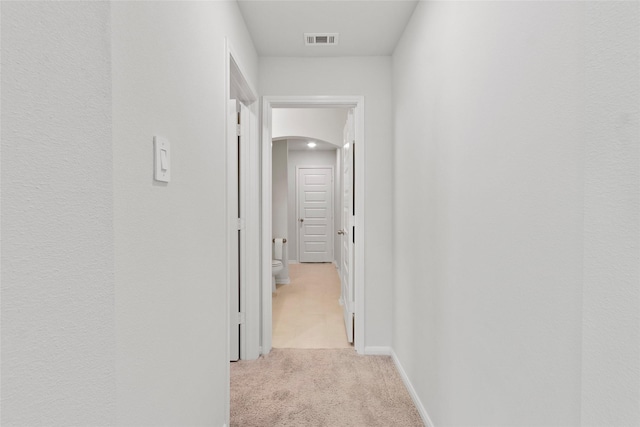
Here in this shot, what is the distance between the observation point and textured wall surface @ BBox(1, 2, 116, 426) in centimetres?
50

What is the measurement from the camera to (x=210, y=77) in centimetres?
159

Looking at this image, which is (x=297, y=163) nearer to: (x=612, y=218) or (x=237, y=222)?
(x=237, y=222)

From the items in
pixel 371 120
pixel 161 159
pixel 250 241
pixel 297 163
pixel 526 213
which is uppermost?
pixel 297 163

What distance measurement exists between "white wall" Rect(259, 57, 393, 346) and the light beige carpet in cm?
36

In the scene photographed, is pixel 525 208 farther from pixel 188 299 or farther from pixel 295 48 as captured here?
pixel 295 48

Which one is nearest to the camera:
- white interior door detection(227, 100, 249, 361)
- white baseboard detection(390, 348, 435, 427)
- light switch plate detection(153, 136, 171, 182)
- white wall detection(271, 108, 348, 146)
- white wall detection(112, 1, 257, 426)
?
white wall detection(112, 1, 257, 426)

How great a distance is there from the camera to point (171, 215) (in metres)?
1.17

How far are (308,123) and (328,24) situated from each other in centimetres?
242

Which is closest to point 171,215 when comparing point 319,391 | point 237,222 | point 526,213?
point 526,213

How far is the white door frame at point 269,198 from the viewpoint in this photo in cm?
288

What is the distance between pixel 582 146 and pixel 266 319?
253 cm

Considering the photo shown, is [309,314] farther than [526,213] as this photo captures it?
Yes

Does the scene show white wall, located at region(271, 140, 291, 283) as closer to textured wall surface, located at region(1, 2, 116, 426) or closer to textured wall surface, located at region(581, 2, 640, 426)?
textured wall surface, located at region(1, 2, 116, 426)

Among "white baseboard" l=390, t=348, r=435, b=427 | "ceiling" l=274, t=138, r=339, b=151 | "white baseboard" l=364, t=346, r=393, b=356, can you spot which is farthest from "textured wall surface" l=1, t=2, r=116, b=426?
"ceiling" l=274, t=138, r=339, b=151
